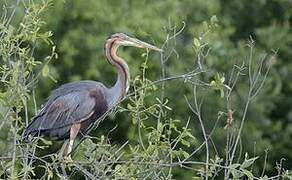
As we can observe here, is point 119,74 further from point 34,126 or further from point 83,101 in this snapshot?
point 34,126

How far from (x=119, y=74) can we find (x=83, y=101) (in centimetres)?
29

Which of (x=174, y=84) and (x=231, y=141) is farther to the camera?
(x=174, y=84)

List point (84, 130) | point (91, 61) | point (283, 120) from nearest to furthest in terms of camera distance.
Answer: point (84, 130), point (91, 61), point (283, 120)

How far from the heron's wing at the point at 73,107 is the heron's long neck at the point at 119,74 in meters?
0.09

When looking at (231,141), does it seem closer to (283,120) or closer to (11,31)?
(11,31)

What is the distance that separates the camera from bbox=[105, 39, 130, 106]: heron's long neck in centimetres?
754

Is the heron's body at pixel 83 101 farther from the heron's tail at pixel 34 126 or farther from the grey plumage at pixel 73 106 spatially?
the heron's tail at pixel 34 126

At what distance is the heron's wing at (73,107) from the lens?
7.55 metres

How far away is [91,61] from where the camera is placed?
1102 centimetres

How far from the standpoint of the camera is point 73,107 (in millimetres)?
7699

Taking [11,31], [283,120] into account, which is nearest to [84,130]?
[11,31]

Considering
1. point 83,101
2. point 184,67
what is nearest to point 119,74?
point 83,101

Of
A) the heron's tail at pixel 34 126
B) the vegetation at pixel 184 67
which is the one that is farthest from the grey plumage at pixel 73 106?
the vegetation at pixel 184 67

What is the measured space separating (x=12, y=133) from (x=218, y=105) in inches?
250
